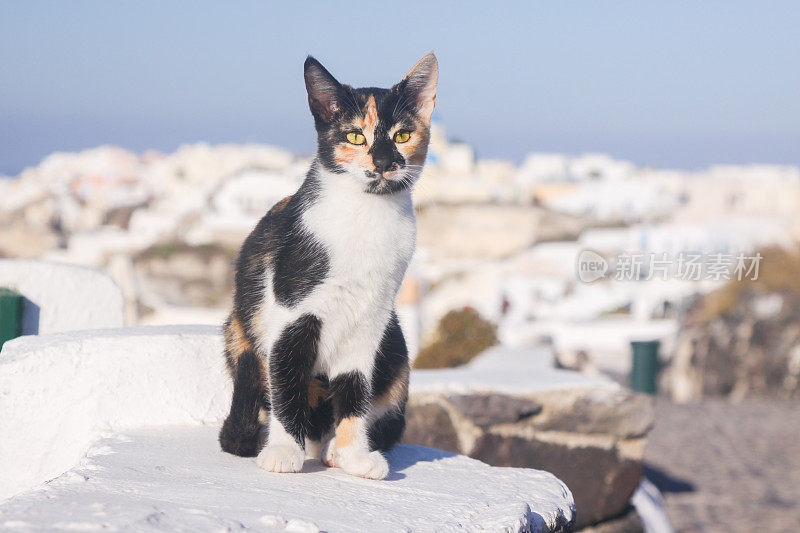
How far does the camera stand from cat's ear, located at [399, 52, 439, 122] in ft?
7.95

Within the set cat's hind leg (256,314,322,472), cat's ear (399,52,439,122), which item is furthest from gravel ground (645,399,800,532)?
cat's ear (399,52,439,122)

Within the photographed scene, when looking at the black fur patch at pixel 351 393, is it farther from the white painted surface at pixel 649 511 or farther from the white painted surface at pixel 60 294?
the white painted surface at pixel 649 511

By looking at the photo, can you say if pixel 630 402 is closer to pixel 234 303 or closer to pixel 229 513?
pixel 234 303

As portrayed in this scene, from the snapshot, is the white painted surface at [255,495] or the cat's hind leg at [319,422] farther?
the cat's hind leg at [319,422]

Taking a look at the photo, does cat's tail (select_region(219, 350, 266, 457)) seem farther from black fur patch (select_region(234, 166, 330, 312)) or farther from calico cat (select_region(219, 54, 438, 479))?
black fur patch (select_region(234, 166, 330, 312))

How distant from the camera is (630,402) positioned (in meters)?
4.40

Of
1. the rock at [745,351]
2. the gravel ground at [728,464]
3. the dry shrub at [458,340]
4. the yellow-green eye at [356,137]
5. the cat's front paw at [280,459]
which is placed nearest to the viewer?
the cat's front paw at [280,459]

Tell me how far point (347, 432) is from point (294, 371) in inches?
10.4

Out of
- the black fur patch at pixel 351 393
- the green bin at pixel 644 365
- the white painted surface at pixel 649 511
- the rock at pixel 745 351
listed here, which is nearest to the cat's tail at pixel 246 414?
the black fur patch at pixel 351 393

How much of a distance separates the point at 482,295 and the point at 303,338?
28.3 m

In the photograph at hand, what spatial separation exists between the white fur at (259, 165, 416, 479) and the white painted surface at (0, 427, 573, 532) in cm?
10

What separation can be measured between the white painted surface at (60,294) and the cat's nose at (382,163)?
1.92 metres

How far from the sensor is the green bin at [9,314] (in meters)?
3.37

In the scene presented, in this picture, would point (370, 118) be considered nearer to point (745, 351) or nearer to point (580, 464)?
point (580, 464)
